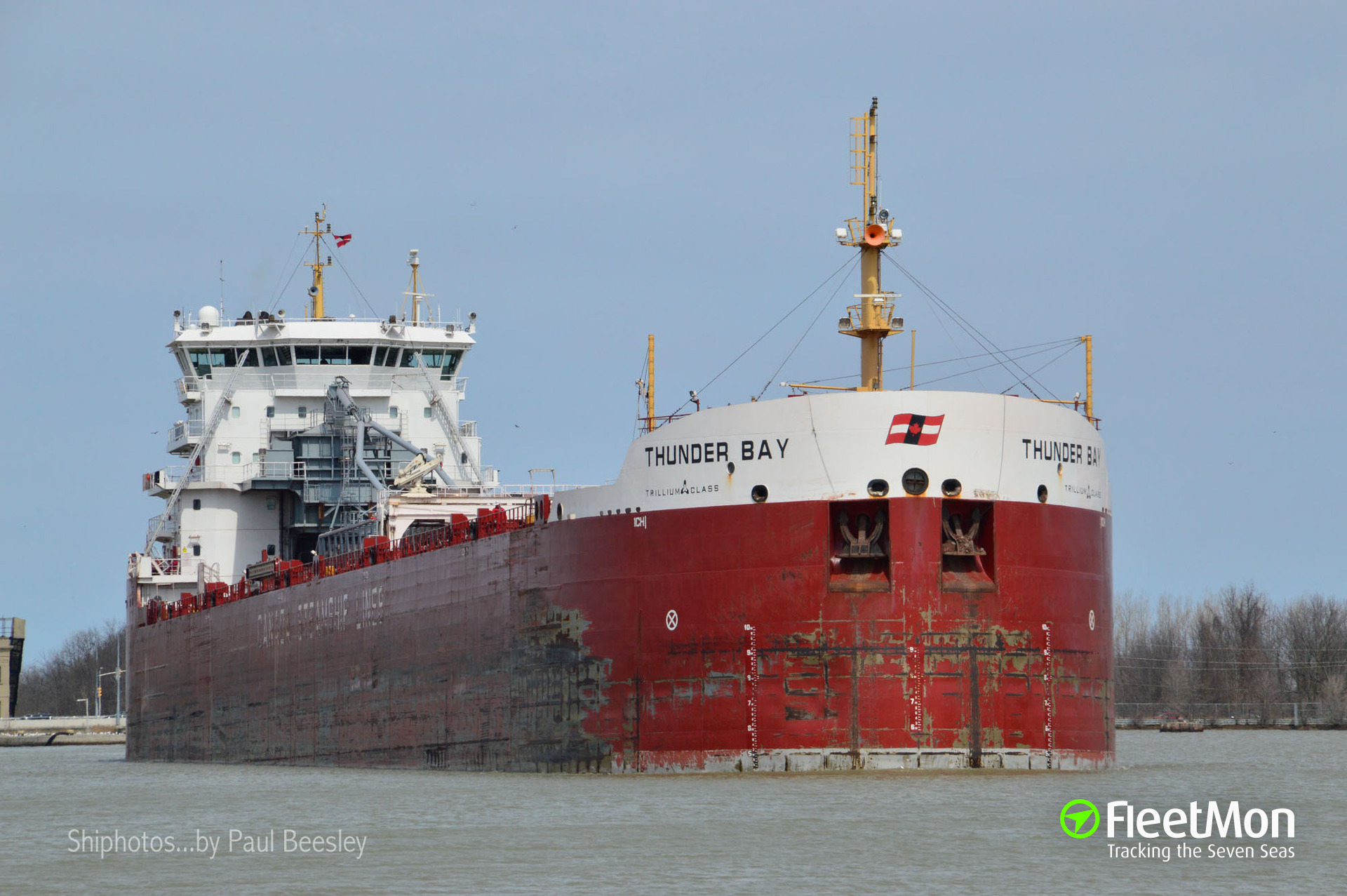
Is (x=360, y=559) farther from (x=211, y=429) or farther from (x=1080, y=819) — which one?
(x=1080, y=819)

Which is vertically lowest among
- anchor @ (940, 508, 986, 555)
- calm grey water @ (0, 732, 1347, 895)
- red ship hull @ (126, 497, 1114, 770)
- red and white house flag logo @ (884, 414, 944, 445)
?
calm grey water @ (0, 732, 1347, 895)

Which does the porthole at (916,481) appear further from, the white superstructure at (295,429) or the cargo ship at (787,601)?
the white superstructure at (295,429)

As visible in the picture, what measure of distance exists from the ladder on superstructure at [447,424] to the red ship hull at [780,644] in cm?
1163

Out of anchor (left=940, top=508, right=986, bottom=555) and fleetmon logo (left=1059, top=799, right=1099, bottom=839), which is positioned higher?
anchor (left=940, top=508, right=986, bottom=555)

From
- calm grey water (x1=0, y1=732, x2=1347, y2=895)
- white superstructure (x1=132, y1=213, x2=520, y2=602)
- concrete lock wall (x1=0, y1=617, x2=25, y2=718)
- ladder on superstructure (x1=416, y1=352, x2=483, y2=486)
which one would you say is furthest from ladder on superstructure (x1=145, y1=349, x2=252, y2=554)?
concrete lock wall (x1=0, y1=617, x2=25, y2=718)

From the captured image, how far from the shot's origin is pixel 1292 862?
18.6 meters

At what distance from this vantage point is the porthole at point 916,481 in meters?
25.3

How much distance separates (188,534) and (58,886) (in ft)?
85.0

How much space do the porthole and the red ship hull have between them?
0.19 metres

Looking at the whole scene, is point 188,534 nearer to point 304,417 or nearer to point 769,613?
point 304,417

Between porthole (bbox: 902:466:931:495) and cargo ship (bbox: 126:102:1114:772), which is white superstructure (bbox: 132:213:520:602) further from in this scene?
porthole (bbox: 902:466:931:495)

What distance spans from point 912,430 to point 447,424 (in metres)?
18.9

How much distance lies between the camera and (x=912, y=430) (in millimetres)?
25344

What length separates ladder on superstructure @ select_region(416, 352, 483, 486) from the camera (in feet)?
138
